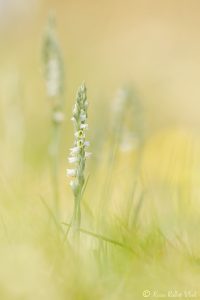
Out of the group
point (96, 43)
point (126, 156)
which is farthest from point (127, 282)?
point (96, 43)

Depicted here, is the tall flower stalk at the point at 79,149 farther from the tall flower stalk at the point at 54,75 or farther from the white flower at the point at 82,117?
the tall flower stalk at the point at 54,75

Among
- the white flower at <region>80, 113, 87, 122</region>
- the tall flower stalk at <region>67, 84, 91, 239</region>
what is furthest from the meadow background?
the white flower at <region>80, 113, 87, 122</region>

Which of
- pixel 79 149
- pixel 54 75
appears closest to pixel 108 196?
pixel 54 75

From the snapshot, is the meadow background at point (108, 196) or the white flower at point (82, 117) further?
the white flower at point (82, 117)

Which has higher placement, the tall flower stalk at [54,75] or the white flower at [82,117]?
the tall flower stalk at [54,75]

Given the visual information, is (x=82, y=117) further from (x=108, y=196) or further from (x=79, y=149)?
(x=108, y=196)

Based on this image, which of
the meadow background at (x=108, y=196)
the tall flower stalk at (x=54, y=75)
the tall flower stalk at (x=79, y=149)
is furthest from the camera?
the tall flower stalk at (x=54, y=75)

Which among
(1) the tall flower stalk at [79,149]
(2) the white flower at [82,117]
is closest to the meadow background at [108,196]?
(1) the tall flower stalk at [79,149]

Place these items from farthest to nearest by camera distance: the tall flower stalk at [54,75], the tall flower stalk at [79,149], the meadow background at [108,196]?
the tall flower stalk at [54,75]
the tall flower stalk at [79,149]
the meadow background at [108,196]

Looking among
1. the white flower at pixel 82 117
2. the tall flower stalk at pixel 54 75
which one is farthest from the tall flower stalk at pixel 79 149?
the tall flower stalk at pixel 54 75

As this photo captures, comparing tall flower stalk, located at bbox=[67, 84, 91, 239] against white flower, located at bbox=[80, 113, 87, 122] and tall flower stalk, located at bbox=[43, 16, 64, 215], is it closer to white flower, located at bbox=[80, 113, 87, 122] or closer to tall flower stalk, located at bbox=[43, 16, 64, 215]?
white flower, located at bbox=[80, 113, 87, 122]
